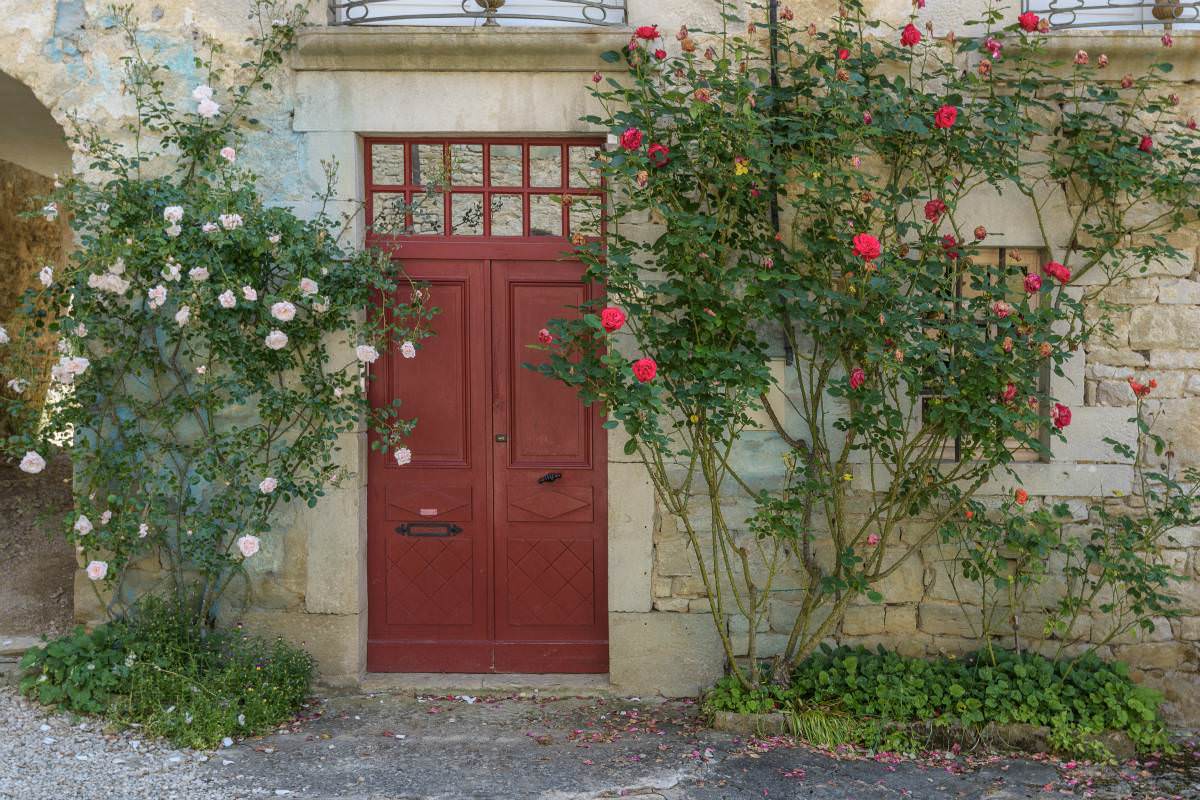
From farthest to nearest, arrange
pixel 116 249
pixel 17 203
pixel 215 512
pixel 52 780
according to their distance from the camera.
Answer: pixel 17 203, pixel 215 512, pixel 116 249, pixel 52 780

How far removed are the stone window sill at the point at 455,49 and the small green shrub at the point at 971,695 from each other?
9.31 ft

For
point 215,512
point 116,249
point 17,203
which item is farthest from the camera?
point 17,203

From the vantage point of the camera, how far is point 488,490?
5.08 m

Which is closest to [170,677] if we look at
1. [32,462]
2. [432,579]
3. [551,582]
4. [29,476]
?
[32,462]

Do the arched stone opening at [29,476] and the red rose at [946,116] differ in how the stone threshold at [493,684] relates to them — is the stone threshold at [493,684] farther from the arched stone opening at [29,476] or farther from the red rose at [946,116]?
the red rose at [946,116]

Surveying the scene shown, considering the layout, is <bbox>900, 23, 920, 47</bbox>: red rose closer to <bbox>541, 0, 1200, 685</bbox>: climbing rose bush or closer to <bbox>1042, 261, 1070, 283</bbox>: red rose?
Answer: <bbox>541, 0, 1200, 685</bbox>: climbing rose bush

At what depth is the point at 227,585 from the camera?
4902mm

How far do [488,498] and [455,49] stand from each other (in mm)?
2029

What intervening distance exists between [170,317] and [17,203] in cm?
485

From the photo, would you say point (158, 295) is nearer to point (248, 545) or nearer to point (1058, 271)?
point (248, 545)

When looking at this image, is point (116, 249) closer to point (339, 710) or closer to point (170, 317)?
point (170, 317)

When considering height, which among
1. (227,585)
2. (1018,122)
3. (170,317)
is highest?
(1018,122)

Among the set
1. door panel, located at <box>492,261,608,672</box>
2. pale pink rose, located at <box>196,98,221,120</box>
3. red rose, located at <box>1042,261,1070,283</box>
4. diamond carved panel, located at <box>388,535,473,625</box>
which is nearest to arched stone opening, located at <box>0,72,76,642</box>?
pale pink rose, located at <box>196,98,221,120</box>

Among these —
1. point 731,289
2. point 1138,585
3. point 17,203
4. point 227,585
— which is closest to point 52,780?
point 227,585
